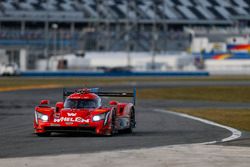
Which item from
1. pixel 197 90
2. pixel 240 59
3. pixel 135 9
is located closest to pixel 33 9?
pixel 135 9

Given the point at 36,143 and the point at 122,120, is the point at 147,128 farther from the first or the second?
the point at 36,143

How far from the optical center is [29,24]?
150000mm

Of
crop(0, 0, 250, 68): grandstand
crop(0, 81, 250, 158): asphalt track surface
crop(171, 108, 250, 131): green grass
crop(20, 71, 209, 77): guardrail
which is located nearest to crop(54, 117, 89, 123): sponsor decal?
crop(0, 81, 250, 158): asphalt track surface

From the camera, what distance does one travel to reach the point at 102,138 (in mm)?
23047

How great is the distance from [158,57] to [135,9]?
100 feet

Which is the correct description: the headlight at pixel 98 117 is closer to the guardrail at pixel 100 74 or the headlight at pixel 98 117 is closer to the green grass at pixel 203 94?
the green grass at pixel 203 94

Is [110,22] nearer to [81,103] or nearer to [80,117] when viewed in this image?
[81,103]

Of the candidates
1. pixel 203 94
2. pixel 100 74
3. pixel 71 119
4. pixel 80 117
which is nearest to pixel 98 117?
pixel 80 117

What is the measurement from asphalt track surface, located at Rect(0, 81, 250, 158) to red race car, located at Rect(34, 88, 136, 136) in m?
0.27

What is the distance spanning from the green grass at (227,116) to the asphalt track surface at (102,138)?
89 cm

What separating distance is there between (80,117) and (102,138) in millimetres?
903

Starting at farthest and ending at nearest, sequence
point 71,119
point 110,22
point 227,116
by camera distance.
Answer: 1. point 110,22
2. point 227,116
3. point 71,119

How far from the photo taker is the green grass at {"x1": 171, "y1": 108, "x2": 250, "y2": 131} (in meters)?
29.3

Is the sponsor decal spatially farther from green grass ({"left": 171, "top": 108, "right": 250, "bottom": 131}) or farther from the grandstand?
the grandstand
